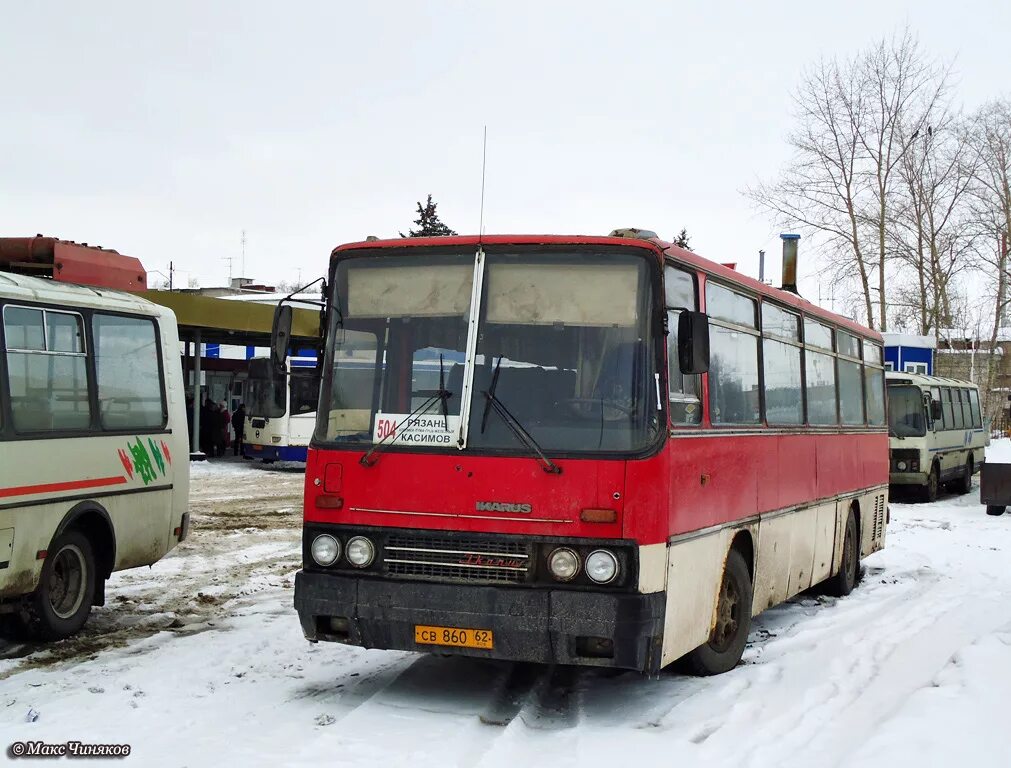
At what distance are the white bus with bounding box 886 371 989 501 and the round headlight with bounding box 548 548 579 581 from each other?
19.4 m

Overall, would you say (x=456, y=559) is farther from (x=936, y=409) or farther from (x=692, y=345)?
(x=936, y=409)

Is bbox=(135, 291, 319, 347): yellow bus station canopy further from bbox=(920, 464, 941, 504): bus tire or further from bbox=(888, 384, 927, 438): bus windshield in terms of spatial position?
bbox=(920, 464, 941, 504): bus tire

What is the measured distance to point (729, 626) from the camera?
8.70 meters

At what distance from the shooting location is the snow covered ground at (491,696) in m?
6.38

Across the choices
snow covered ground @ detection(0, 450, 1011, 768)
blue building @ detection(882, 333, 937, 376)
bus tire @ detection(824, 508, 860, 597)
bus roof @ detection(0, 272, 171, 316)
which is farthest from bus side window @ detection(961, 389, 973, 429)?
bus roof @ detection(0, 272, 171, 316)

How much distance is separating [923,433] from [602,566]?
20584 millimetres

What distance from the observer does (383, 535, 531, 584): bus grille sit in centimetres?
711

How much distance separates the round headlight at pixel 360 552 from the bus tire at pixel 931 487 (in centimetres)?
2095

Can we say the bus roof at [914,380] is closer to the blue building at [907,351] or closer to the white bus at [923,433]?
the white bus at [923,433]

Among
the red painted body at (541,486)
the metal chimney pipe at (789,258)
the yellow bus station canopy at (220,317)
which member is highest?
the yellow bus station canopy at (220,317)

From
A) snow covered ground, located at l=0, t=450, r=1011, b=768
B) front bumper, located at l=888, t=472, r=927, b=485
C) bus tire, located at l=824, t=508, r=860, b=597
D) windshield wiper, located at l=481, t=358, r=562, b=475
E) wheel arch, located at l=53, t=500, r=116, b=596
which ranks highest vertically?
windshield wiper, located at l=481, t=358, r=562, b=475

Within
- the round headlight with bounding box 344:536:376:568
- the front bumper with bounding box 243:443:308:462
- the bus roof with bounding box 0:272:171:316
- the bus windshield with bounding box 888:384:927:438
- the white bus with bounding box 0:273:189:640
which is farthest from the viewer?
the front bumper with bounding box 243:443:308:462

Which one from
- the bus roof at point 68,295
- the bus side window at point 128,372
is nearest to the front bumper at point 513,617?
the bus roof at point 68,295

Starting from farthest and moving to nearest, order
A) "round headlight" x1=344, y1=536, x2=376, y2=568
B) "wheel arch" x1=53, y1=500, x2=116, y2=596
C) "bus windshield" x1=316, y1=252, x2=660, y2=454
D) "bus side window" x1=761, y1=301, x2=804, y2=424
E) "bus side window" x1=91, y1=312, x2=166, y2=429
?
"bus side window" x1=91, y1=312, x2=166, y2=429
"wheel arch" x1=53, y1=500, x2=116, y2=596
"bus side window" x1=761, y1=301, x2=804, y2=424
"round headlight" x1=344, y1=536, x2=376, y2=568
"bus windshield" x1=316, y1=252, x2=660, y2=454
